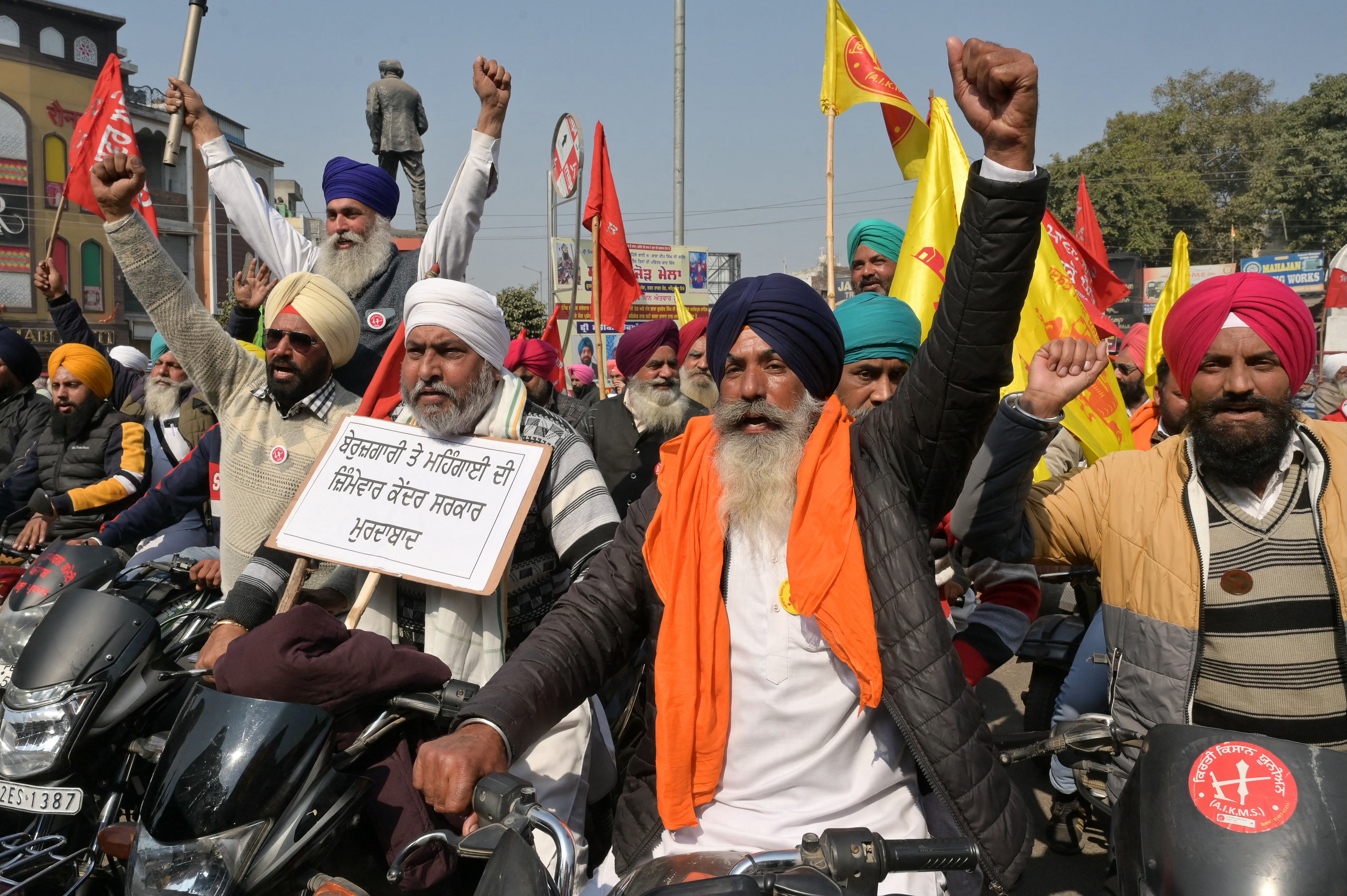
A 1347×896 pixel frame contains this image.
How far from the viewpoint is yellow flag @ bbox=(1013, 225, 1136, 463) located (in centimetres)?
455

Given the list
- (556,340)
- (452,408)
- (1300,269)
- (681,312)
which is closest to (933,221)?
(452,408)

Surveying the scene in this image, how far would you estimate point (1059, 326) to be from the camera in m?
4.74

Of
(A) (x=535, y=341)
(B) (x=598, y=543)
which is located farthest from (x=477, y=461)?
(A) (x=535, y=341)

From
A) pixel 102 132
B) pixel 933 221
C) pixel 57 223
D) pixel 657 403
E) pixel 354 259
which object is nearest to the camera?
pixel 933 221

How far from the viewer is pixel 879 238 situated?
216 inches

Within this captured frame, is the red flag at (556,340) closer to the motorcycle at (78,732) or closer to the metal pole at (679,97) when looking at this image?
the metal pole at (679,97)

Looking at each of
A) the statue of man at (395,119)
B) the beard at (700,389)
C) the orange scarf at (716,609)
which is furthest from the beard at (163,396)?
the orange scarf at (716,609)

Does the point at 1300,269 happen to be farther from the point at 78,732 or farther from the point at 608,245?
the point at 78,732

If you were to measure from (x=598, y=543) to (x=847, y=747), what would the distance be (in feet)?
3.44

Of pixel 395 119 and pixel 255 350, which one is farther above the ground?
pixel 395 119

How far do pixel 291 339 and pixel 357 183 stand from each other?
169 cm

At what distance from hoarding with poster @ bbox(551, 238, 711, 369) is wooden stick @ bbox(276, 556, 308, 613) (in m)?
8.15

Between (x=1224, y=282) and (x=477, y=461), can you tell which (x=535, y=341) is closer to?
(x=477, y=461)

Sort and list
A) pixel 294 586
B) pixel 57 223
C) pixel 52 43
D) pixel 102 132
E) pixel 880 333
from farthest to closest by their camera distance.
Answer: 1. pixel 52 43
2. pixel 102 132
3. pixel 57 223
4. pixel 880 333
5. pixel 294 586
